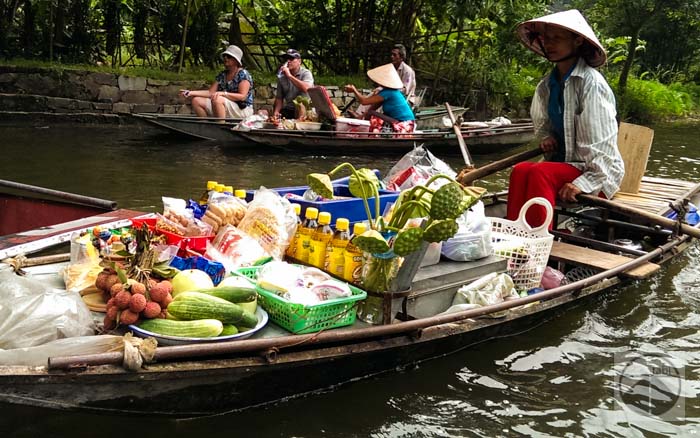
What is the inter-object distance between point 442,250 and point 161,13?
37.4 ft

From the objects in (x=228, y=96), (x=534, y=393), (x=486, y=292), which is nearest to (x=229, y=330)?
(x=486, y=292)

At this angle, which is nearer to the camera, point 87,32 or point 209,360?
point 209,360

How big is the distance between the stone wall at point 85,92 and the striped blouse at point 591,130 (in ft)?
30.4

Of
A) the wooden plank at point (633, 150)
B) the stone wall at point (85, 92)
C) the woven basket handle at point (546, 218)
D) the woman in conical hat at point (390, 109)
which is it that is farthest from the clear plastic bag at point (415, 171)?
the stone wall at point (85, 92)

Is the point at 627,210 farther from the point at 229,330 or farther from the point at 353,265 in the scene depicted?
the point at 229,330

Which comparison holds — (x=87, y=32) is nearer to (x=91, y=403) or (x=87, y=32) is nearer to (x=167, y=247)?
(x=167, y=247)

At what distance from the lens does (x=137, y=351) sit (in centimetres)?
251

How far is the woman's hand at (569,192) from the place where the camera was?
4559 mm

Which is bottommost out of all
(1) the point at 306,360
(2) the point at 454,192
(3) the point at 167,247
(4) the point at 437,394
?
(4) the point at 437,394

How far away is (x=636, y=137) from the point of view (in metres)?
5.64

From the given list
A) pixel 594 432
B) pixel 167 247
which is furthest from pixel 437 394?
pixel 167 247

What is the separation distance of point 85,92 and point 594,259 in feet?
33.4

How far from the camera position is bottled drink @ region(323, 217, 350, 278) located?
11.1 ft

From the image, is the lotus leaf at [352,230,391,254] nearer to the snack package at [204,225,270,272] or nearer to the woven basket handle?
the snack package at [204,225,270,272]
